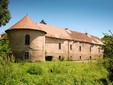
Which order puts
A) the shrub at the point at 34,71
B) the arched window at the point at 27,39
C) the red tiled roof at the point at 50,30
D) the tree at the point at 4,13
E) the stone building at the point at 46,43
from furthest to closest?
1. the red tiled roof at the point at 50,30
2. the arched window at the point at 27,39
3. the stone building at the point at 46,43
4. the tree at the point at 4,13
5. the shrub at the point at 34,71

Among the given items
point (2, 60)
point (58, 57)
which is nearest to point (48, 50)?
point (58, 57)

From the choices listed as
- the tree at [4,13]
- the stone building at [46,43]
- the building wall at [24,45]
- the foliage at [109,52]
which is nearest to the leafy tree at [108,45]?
the foliage at [109,52]

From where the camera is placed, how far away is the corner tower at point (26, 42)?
33.7 metres

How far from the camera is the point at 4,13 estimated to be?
33.9 metres

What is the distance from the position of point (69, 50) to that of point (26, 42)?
45.2 ft

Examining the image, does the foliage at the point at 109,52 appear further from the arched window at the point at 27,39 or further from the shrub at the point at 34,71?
the arched window at the point at 27,39

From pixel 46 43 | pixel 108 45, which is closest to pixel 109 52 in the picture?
pixel 108 45

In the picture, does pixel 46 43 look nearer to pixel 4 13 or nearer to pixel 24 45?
pixel 24 45

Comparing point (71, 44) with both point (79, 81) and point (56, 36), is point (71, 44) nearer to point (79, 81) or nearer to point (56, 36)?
point (56, 36)

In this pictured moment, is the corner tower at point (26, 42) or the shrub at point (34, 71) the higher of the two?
the corner tower at point (26, 42)

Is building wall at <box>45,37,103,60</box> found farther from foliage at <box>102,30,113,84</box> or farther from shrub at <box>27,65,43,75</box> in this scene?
foliage at <box>102,30,113,84</box>

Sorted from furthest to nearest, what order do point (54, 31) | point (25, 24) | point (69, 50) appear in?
point (69, 50) → point (54, 31) → point (25, 24)

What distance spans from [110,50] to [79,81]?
308cm

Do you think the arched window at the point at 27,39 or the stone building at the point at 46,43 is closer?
the stone building at the point at 46,43
